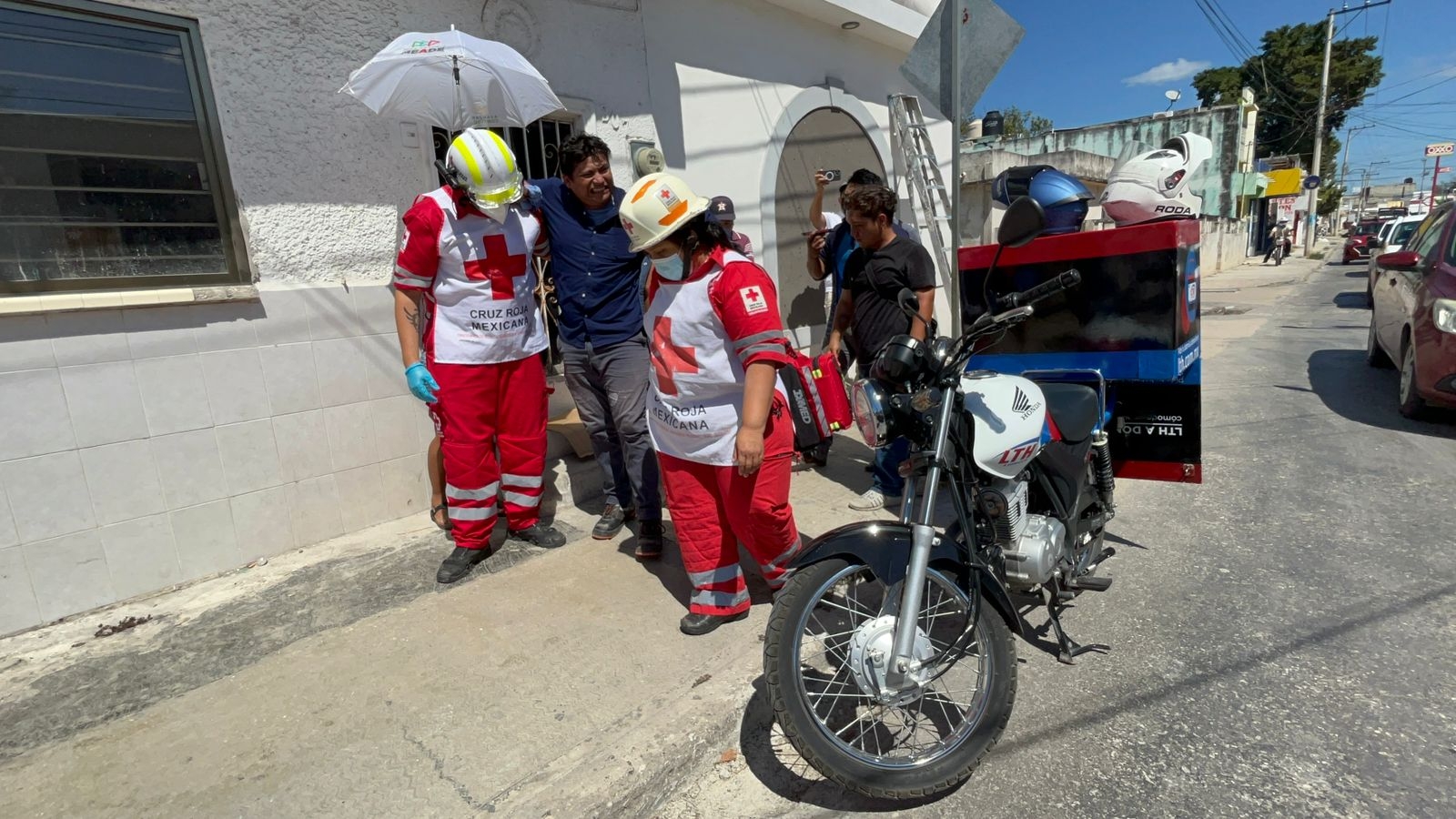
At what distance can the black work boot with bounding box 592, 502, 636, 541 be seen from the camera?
390 cm

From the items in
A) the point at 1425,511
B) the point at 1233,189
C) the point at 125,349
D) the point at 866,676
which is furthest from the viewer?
the point at 1233,189

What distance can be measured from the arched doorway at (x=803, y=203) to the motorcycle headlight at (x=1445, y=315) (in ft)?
14.6

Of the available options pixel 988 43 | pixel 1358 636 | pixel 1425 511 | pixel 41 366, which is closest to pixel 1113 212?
pixel 988 43

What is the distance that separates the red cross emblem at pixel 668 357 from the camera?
2666 millimetres

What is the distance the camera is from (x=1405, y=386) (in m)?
5.51

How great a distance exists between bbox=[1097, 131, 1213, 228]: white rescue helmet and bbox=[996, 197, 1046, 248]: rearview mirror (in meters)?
1.55

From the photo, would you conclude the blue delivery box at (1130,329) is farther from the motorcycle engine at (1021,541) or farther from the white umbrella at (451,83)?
the white umbrella at (451,83)

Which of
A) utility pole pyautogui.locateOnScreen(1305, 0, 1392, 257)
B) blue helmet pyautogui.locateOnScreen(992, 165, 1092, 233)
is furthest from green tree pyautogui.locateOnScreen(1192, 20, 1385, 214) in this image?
blue helmet pyautogui.locateOnScreen(992, 165, 1092, 233)

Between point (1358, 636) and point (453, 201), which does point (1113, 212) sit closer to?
point (1358, 636)

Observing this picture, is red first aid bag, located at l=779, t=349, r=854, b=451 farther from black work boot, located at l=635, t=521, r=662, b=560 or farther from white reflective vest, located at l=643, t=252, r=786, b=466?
black work boot, located at l=635, t=521, r=662, b=560

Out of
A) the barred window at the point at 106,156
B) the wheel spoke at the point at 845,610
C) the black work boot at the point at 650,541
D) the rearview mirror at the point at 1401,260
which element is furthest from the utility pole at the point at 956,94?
the rearview mirror at the point at 1401,260

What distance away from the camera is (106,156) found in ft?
10.4

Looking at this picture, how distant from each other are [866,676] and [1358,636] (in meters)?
2.20

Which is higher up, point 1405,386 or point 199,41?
point 199,41
